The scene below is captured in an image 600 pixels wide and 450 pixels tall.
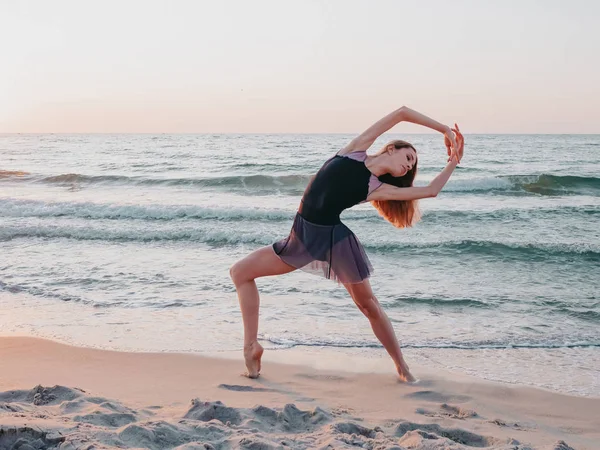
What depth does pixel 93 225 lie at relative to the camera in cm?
1377

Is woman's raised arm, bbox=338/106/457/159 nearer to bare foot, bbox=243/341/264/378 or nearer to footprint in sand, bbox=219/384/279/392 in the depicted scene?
bare foot, bbox=243/341/264/378

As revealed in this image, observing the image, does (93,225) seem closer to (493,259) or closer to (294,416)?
Answer: (493,259)

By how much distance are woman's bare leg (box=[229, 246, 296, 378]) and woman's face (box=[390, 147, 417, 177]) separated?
100 cm

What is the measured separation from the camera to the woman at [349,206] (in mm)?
4172

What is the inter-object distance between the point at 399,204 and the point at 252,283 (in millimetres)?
1224

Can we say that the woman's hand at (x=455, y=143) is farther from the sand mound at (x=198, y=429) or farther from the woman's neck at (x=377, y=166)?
the sand mound at (x=198, y=429)

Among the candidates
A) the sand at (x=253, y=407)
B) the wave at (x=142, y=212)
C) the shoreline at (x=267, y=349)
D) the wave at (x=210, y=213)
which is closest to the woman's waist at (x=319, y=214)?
the sand at (x=253, y=407)

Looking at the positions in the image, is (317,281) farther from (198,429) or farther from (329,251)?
(198,429)

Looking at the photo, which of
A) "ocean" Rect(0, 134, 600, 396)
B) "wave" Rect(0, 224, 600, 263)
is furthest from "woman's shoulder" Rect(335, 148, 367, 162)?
"wave" Rect(0, 224, 600, 263)

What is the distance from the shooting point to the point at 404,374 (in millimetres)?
4738

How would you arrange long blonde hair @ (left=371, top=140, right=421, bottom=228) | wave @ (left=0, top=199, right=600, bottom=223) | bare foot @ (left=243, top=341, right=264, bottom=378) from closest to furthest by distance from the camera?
long blonde hair @ (left=371, top=140, right=421, bottom=228), bare foot @ (left=243, top=341, right=264, bottom=378), wave @ (left=0, top=199, right=600, bottom=223)

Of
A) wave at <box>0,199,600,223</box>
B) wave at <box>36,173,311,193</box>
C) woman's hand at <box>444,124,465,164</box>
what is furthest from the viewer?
wave at <box>36,173,311,193</box>

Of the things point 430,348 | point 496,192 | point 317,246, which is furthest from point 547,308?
point 496,192

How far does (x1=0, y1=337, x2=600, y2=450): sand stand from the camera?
3.14 metres
